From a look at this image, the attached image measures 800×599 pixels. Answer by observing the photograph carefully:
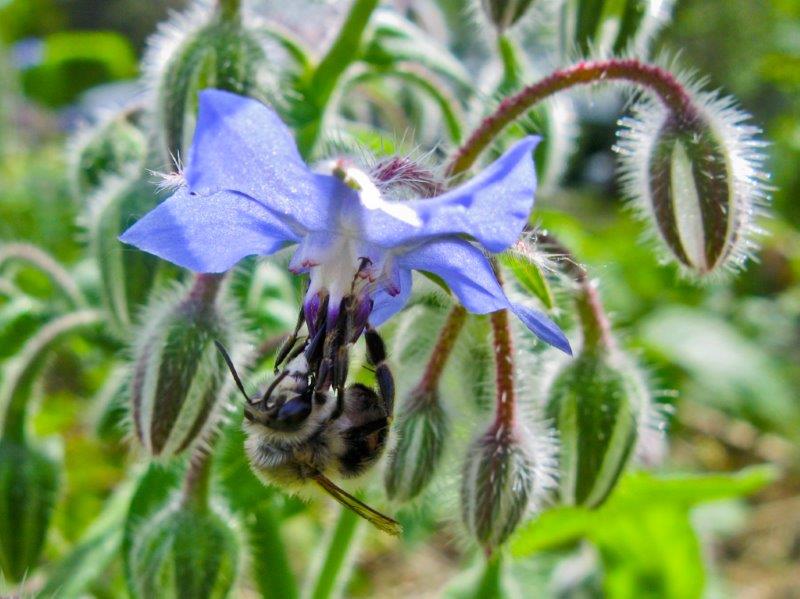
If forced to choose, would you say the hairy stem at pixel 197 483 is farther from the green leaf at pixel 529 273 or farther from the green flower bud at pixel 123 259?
the green leaf at pixel 529 273

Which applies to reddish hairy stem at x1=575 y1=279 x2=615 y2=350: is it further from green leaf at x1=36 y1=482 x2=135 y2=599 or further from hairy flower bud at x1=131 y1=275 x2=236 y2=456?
green leaf at x1=36 y1=482 x2=135 y2=599

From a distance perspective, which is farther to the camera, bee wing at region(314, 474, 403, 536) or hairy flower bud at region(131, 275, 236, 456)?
hairy flower bud at region(131, 275, 236, 456)

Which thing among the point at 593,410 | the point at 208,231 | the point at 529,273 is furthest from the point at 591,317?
the point at 208,231

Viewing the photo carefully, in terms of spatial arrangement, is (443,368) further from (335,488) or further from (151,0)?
(151,0)

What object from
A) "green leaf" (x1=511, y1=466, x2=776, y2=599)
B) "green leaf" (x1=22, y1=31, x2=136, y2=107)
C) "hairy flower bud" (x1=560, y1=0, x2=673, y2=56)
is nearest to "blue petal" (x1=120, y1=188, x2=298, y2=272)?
"hairy flower bud" (x1=560, y1=0, x2=673, y2=56)

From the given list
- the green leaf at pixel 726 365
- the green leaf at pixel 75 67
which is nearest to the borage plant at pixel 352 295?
the green leaf at pixel 726 365

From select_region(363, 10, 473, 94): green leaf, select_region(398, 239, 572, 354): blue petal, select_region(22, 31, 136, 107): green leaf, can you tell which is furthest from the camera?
select_region(22, 31, 136, 107): green leaf
